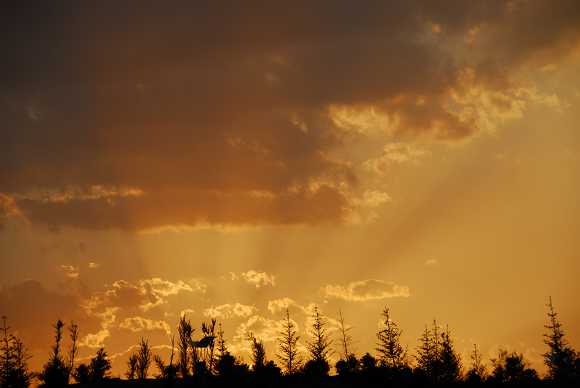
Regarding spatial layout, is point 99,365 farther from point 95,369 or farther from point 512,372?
point 512,372

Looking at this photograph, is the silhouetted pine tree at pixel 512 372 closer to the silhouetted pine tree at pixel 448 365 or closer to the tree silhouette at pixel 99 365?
the silhouetted pine tree at pixel 448 365

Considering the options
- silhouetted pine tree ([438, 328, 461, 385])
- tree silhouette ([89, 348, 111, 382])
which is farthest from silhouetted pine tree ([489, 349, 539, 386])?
tree silhouette ([89, 348, 111, 382])

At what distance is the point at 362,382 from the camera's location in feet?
221

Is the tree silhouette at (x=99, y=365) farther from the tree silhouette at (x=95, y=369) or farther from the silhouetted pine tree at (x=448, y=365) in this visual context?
the silhouetted pine tree at (x=448, y=365)

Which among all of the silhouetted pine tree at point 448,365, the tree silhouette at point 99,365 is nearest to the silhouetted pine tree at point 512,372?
the silhouetted pine tree at point 448,365

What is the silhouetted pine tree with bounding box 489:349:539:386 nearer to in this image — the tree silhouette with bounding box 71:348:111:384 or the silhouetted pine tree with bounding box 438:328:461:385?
the silhouetted pine tree with bounding box 438:328:461:385

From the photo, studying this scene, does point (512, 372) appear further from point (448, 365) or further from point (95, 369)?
point (95, 369)

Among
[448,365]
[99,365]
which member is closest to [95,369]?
[99,365]

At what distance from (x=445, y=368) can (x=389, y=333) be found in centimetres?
954

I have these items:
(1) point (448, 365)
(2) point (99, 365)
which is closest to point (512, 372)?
(1) point (448, 365)

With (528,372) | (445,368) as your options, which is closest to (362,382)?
(445,368)

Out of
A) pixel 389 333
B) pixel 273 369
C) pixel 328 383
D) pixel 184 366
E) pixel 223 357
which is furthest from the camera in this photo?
pixel 389 333

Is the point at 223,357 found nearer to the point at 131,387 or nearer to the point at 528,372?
the point at 131,387

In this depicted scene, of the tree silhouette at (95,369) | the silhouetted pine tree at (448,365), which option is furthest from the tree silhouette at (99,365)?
the silhouetted pine tree at (448,365)
